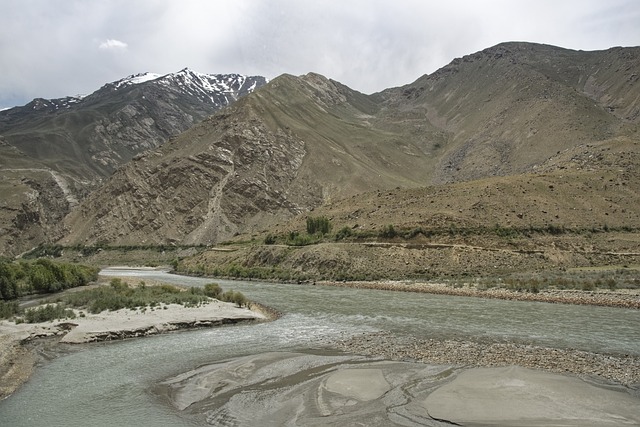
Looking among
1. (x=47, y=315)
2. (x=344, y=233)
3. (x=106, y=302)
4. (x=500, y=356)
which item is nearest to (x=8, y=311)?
(x=47, y=315)

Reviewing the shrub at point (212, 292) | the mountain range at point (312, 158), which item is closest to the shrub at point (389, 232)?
the mountain range at point (312, 158)

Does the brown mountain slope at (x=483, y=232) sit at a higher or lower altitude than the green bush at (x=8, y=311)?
higher

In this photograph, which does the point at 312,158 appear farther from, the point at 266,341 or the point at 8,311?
the point at 266,341

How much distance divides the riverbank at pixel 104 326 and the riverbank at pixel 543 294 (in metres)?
18.7

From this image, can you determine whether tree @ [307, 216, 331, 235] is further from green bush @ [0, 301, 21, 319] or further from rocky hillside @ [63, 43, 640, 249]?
green bush @ [0, 301, 21, 319]

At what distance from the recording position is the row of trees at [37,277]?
1826 inches

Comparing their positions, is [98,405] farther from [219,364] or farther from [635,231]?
[635,231]

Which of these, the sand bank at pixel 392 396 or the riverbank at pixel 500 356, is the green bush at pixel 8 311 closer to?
the sand bank at pixel 392 396

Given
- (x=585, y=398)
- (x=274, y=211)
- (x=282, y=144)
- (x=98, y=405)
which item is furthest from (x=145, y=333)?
(x=282, y=144)

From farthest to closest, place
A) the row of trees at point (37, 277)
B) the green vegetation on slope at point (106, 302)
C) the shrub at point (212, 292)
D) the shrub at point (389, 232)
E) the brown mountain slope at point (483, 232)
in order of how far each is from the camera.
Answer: the shrub at point (389, 232), the brown mountain slope at point (483, 232), the row of trees at point (37, 277), the shrub at point (212, 292), the green vegetation on slope at point (106, 302)

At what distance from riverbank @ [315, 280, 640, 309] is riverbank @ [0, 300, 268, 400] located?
61.2 feet

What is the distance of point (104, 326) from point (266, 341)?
9.33 m

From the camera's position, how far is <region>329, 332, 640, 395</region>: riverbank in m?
16.9

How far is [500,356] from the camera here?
19.7 meters
